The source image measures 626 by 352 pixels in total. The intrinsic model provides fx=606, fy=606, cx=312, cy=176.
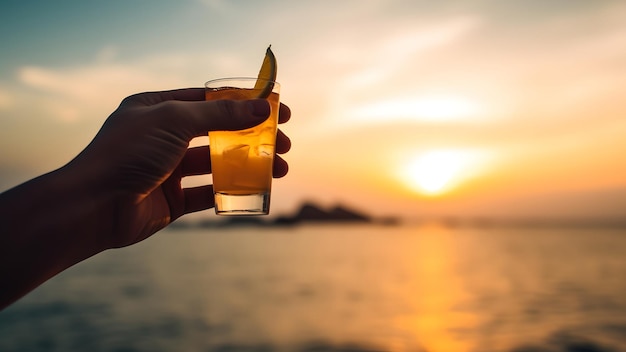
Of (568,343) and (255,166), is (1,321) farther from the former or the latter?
(255,166)

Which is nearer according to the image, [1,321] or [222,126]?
[222,126]

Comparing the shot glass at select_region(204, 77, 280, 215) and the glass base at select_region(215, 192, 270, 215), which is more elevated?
the shot glass at select_region(204, 77, 280, 215)

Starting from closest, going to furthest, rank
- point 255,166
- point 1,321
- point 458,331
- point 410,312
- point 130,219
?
1. point 130,219
2. point 255,166
3. point 458,331
4. point 1,321
5. point 410,312

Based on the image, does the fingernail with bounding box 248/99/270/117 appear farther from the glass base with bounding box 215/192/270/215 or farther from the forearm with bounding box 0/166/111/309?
the forearm with bounding box 0/166/111/309

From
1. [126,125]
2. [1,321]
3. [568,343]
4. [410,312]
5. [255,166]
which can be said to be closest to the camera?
[126,125]

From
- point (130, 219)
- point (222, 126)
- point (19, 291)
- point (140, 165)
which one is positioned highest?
point (222, 126)

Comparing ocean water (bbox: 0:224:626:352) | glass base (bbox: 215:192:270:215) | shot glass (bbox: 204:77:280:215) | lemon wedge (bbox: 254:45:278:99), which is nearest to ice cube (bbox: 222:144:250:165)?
shot glass (bbox: 204:77:280:215)

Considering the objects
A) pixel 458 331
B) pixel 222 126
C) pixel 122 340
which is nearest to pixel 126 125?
pixel 222 126
